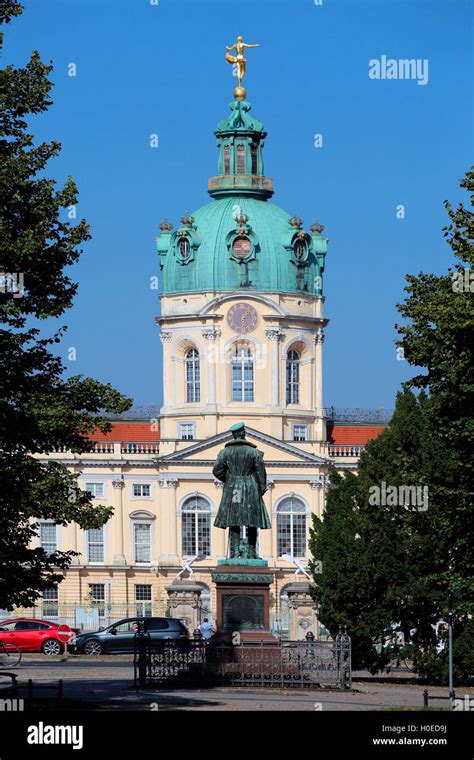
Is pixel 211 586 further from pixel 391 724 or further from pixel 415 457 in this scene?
pixel 391 724

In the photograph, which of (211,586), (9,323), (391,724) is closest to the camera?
(391,724)

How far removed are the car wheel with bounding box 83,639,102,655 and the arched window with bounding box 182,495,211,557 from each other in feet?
135

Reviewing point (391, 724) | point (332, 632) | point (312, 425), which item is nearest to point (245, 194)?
point (312, 425)

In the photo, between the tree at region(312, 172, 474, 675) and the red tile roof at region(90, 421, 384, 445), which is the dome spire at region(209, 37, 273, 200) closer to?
the red tile roof at region(90, 421, 384, 445)

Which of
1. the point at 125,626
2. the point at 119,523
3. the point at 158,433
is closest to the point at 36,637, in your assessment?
the point at 125,626

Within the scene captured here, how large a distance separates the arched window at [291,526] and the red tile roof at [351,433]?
5696 millimetres

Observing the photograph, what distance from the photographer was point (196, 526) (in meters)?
112

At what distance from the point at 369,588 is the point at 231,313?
52.0 metres

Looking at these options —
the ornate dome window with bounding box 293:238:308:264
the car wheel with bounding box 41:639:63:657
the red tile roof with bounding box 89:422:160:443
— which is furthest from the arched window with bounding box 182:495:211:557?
the car wheel with bounding box 41:639:63:657

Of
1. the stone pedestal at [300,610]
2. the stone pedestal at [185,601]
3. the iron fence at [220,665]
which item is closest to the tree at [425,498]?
the iron fence at [220,665]

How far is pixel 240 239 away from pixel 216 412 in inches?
351

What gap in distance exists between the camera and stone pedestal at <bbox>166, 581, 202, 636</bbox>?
102m

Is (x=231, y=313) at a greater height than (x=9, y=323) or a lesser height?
greater

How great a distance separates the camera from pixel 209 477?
4414 inches
